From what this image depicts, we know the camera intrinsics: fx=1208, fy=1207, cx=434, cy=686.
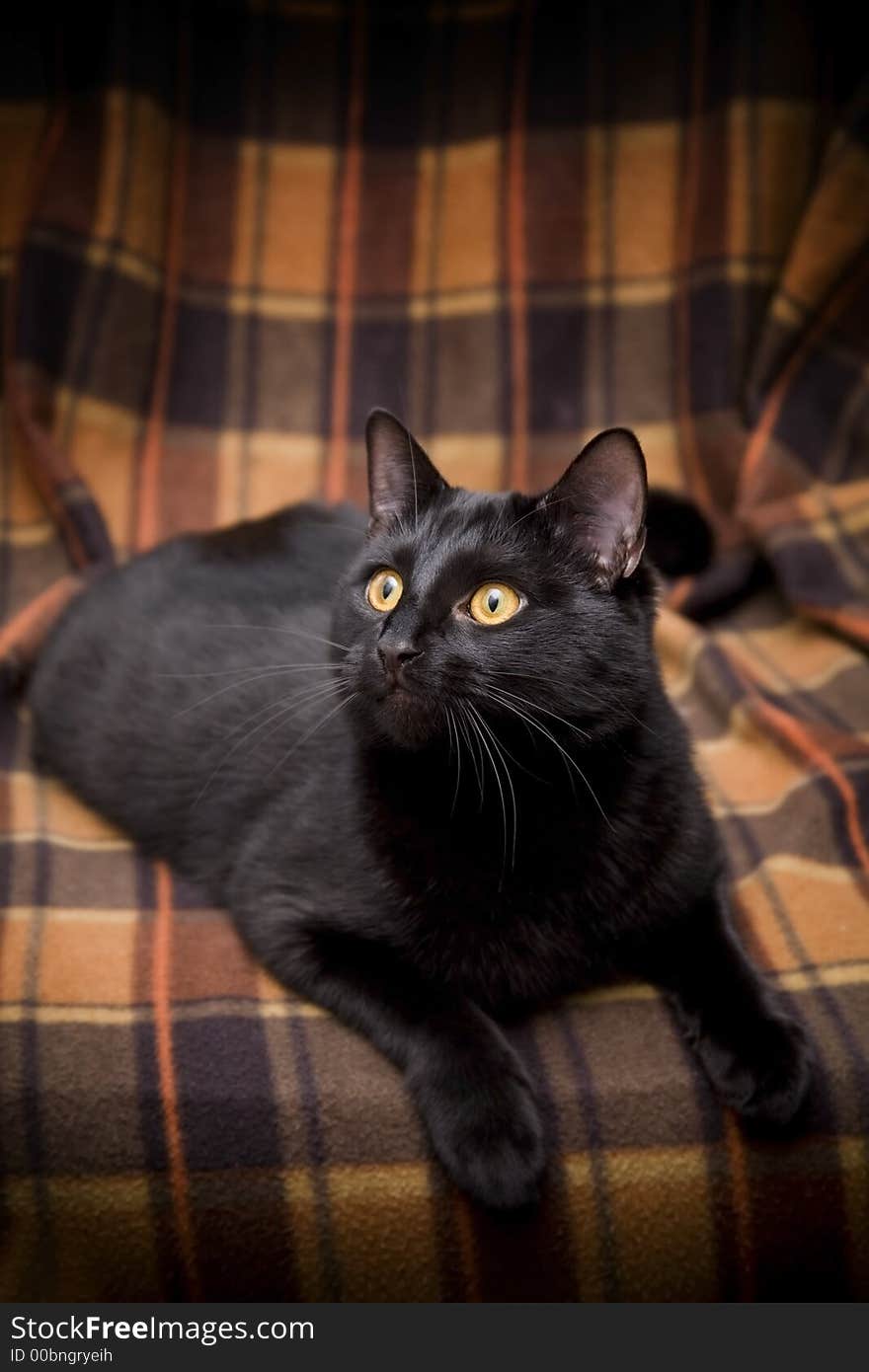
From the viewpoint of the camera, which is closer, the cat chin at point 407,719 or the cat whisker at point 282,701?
the cat chin at point 407,719

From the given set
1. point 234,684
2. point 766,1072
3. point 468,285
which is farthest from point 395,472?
point 468,285

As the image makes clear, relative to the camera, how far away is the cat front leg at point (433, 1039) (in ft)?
3.05

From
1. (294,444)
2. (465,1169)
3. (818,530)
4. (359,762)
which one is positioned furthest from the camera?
(294,444)

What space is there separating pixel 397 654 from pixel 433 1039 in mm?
325

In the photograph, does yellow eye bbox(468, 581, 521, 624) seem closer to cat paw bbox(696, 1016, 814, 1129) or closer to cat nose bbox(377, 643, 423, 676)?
cat nose bbox(377, 643, 423, 676)

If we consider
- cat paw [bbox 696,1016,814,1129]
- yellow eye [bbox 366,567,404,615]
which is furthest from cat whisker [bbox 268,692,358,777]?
cat paw [bbox 696,1016,814,1129]

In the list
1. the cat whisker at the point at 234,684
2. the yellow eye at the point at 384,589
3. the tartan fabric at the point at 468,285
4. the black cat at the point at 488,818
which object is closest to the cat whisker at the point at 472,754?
the black cat at the point at 488,818

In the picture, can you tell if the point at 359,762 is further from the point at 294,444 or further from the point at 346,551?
the point at 294,444

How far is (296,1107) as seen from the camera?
1.02 m

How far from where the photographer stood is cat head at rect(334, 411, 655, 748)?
3.06ft

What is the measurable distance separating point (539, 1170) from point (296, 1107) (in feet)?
0.71

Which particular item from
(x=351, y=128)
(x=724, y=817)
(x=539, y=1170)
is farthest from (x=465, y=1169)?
(x=351, y=128)

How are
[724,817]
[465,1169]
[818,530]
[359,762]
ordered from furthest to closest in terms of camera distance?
1. [818,530]
2. [724,817]
3. [359,762]
4. [465,1169]

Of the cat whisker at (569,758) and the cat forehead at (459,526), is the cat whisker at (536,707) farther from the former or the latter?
the cat forehead at (459,526)
